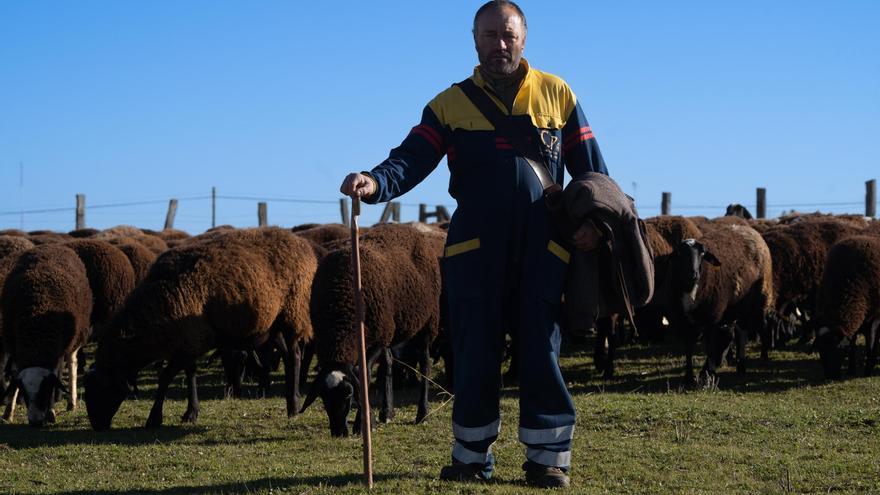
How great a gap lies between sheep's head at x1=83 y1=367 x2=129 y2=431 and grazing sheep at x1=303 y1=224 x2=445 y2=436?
221cm

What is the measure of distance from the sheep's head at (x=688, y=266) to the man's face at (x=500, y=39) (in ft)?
25.0

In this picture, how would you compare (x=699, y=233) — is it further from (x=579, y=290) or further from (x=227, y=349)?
(x=579, y=290)

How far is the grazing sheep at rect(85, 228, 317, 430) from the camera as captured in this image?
1002cm

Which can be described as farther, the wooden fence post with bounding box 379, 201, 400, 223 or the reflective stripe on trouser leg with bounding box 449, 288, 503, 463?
the wooden fence post with bounding box 379, 201, 400, 223

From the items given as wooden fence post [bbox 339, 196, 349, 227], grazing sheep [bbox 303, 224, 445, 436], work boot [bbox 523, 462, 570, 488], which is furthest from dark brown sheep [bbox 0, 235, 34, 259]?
wooden fence post [bbox 339, 196, 349, 227]

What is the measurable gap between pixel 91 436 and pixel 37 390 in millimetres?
1305

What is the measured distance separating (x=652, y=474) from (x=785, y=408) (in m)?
4.15

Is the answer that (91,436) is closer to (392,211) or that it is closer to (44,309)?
(44,309)

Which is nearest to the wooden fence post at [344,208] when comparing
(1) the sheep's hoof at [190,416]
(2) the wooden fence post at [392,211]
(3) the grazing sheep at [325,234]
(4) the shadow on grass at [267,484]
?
(2) the wooden fence post at [392,211]

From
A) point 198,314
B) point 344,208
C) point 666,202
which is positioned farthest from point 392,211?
point 198,314

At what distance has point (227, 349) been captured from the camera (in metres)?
11.0

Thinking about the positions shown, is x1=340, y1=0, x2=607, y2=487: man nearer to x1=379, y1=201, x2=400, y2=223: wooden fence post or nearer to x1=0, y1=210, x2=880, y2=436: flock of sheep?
x1=0, y1=210, x2=880, y2=436: flock of sheep

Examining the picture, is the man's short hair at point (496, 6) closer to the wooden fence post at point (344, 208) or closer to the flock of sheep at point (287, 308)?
the flock of sheep at point (287, 308)

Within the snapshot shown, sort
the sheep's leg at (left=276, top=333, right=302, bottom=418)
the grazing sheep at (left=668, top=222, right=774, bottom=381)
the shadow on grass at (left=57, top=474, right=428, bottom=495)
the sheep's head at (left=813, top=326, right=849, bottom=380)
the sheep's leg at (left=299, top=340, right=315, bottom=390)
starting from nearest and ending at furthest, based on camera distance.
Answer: the shadow on grass at (left=57, top=474, right=428, bottom=495)
the sheep's leg at (left=276, top=333, right=302, bottom=418)
the sheep's head at (left=813, top=326, right=849, bottom=380)
the grazing sheep at (left=668, top=222, right=774, bottom=381)
the sheep's leg at (left=299, top=340, right=315, bottom=390)
